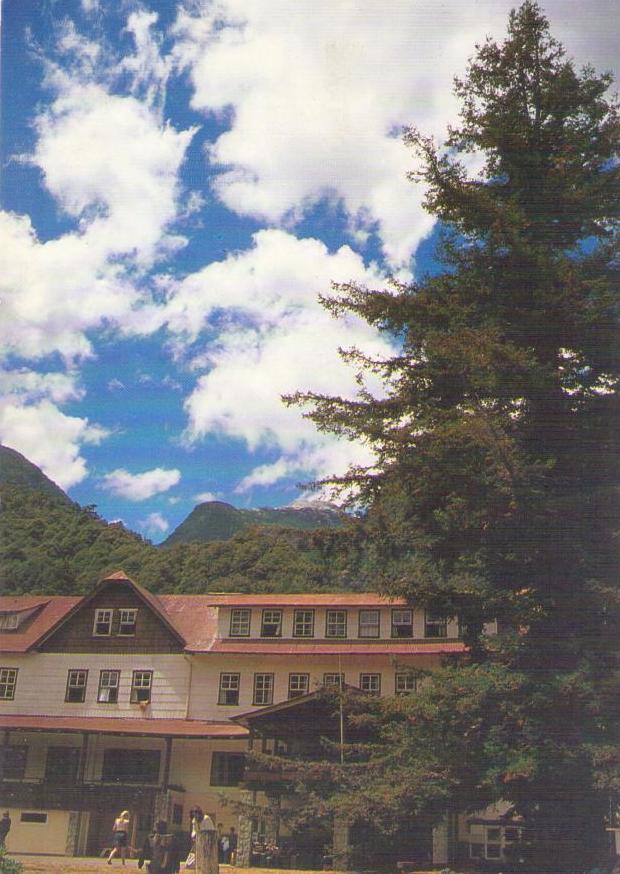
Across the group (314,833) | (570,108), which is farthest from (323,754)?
(570,108)

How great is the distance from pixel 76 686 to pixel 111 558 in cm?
455

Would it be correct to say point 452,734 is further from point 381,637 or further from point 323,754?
point 381,637

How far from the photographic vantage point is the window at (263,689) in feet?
83.3

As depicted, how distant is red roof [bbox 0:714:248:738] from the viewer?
2219 cm

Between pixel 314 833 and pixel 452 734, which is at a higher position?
pixel 452 734

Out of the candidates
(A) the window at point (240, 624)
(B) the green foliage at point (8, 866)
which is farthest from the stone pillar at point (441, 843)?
(B) the green foliage at point (8, 866)

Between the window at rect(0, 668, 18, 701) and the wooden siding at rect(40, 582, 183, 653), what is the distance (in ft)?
4.33

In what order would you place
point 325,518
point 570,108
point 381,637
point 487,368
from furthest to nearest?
1. point 381,637
2. point 325,518
3. point 570,108
4. point 487,368

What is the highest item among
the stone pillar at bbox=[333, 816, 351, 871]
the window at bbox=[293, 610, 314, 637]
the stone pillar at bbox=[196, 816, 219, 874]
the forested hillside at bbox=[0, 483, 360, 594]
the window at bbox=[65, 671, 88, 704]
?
the forested hillside at bbox=[0, 483, 360, 594]

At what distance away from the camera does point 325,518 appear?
1633cm

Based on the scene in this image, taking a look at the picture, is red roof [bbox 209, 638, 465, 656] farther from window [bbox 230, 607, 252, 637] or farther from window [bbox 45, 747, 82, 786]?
window [bbox 45, 747, 82, 786]

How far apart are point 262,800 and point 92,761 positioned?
6106 millimetres

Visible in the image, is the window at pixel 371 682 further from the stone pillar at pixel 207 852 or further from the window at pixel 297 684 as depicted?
the stone pillar at pixel 207 852

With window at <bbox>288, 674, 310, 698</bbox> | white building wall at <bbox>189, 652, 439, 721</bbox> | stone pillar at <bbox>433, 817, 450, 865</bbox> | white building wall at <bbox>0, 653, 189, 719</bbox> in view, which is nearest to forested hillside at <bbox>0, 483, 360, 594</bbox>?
white building wall at <bbox>0, 653, 189, 719</bbox>
